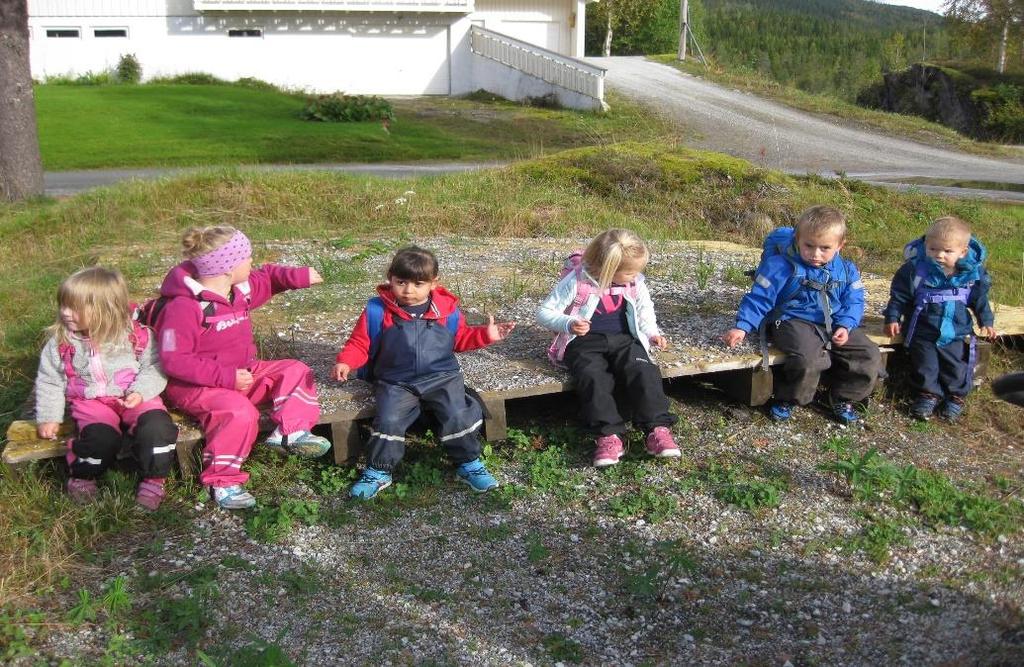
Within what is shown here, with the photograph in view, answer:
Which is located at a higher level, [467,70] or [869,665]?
[467,70]

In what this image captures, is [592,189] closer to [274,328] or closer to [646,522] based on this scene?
[274,328]

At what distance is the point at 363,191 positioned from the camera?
30.7ft

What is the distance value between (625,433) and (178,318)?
2427mm

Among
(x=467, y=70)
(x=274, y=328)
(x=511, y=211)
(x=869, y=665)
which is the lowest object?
(x=869, y=665)

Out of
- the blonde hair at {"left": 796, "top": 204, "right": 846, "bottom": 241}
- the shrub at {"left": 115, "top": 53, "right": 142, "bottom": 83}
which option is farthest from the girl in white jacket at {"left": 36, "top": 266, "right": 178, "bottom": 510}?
the shrub at {"left": 115, "top": 53, "right": 142, "bottom": 83}

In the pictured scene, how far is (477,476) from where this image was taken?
14.7 feet

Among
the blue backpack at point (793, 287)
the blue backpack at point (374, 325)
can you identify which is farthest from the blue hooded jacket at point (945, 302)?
the blue backpack at point (374, 325)

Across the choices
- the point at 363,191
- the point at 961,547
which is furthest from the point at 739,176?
the point at 961,547

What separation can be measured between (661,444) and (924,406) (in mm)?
1890

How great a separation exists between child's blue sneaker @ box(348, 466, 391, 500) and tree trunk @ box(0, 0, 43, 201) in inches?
317

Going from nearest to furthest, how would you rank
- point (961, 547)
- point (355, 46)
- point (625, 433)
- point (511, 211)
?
1. point (961, 547)
2. point (625, 433)
3. point (511, 211)
4. point (355, 46)

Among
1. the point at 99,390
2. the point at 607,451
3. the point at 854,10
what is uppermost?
the point at 854,10

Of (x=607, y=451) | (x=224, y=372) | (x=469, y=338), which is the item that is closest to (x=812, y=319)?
(x=607, y=451)

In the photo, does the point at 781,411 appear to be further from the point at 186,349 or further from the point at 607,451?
the point at 186,349
